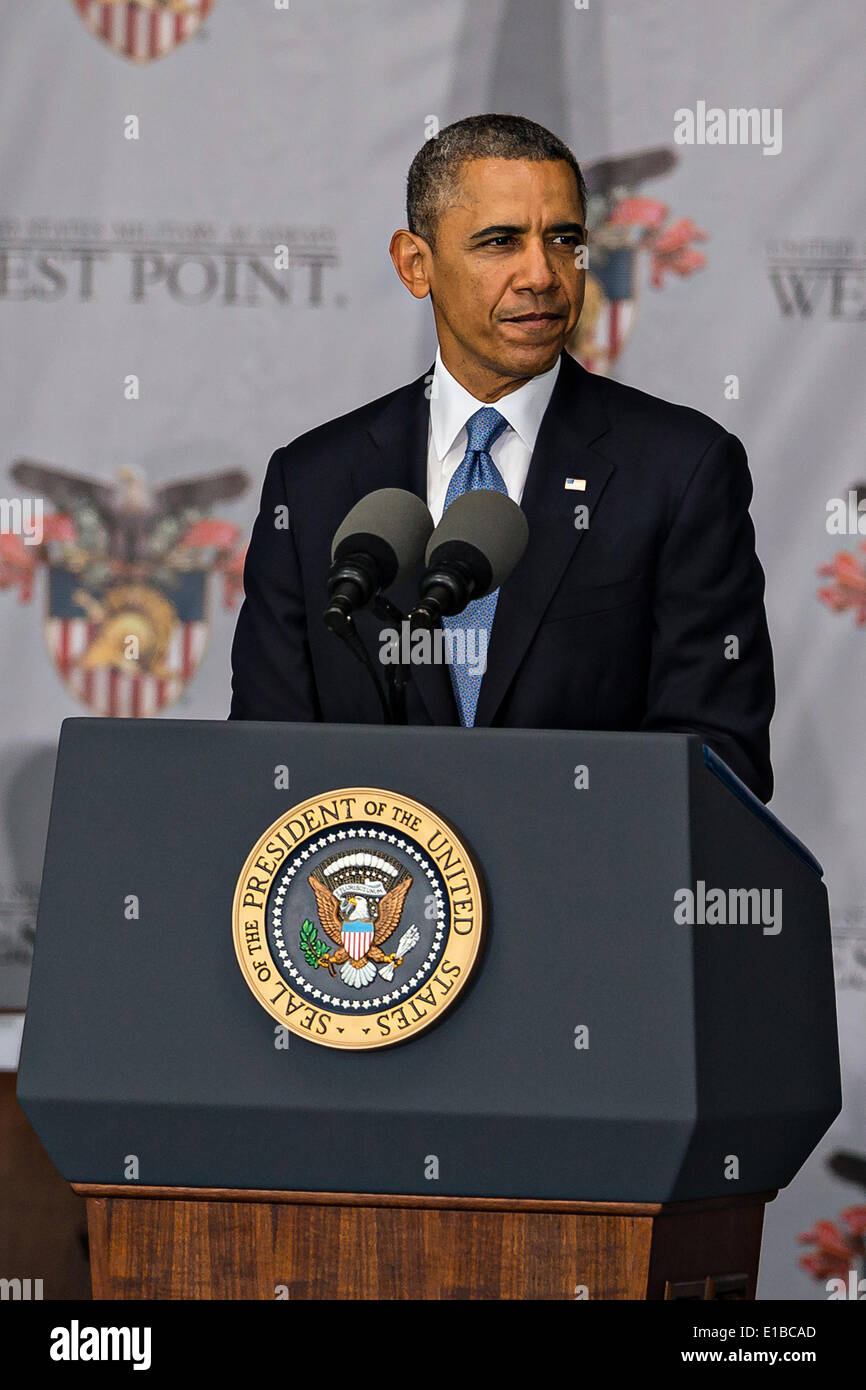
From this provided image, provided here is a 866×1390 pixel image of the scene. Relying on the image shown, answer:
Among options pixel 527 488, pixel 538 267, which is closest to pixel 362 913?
pixel 527 488

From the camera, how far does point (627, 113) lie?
300 centimetres

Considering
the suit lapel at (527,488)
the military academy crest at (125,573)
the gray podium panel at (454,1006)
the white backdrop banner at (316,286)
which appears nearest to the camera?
the gray podium panel at (454,1006)

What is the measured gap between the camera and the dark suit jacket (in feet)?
6.33

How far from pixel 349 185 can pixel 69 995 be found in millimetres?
1916

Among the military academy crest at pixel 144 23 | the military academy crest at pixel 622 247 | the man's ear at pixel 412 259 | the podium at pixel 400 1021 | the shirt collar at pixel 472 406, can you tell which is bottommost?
the podium at pixel 400 1021

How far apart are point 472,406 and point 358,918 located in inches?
34.4

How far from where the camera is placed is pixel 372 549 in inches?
59.8

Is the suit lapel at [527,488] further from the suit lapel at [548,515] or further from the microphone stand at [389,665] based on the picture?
the microphone stand at [389,665]

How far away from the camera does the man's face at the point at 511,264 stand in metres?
1.98


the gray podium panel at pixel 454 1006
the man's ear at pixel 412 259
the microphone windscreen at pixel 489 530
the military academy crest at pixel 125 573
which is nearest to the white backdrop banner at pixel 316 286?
the military academy crest at pixel 125 573

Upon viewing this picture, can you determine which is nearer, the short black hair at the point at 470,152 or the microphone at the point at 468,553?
the microphone at the point at 468,553

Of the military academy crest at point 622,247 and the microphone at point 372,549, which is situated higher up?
the military academy crest at point 622,247
